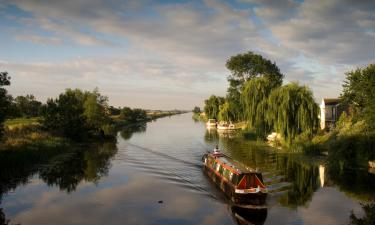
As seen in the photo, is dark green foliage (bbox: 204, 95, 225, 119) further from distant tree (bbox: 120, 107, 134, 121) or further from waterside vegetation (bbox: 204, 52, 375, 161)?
waterside vegetation (bbox: 204, 52, 375, 161)

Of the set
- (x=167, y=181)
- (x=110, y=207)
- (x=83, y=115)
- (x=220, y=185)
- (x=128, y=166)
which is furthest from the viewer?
(x=83, y=115)

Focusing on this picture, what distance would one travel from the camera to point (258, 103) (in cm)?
5941

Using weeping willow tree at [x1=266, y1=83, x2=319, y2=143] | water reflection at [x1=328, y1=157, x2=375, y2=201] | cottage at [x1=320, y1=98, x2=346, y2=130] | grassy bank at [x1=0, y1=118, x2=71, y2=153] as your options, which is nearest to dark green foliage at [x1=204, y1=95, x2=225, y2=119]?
cottage at [x1=320, y1=98, x2=346, y2=130]

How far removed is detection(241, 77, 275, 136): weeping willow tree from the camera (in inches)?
2227

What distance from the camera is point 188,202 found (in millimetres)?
26875

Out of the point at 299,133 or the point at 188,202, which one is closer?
the point at 188,202

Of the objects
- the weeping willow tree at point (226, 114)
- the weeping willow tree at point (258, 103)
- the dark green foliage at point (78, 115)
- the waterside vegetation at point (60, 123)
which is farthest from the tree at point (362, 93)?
the weeping willow tree at point (226, 114)

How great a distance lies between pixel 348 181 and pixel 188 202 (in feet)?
48.6

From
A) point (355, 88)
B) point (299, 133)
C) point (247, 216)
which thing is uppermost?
point (355, 88)

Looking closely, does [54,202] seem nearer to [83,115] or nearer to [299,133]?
[299,133]

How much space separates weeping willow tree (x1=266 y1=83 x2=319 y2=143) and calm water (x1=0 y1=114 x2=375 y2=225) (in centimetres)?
458

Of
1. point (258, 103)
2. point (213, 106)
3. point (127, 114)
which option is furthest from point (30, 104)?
point (258, 103)

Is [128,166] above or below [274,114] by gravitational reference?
below

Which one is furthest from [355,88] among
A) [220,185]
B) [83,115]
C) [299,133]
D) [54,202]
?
[83,115]
